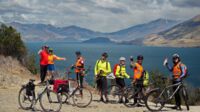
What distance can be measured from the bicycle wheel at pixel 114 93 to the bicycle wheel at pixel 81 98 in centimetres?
173

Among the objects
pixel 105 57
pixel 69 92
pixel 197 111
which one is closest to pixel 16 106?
pixel 69 92

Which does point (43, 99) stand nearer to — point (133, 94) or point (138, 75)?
point (133, 94)

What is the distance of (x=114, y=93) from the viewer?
16672 mm

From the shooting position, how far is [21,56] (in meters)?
29.7

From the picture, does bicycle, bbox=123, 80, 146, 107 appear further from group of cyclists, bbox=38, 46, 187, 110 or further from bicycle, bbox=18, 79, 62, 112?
bicycle, bbox=18, 79, 62, 112

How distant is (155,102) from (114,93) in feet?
8.07

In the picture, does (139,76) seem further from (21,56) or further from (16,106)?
(21,56)

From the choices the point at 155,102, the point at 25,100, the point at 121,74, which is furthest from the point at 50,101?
the point at 121,74

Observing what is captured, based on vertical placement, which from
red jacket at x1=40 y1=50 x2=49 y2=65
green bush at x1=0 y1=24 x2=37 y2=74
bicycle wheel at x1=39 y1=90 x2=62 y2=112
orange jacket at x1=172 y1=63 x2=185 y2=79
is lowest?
bicycle wheel at x1=39 y1=90 x2=62 y2=112

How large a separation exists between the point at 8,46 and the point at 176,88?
55.7 feet

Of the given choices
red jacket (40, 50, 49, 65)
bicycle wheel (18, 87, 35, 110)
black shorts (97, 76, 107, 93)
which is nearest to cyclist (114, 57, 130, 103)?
black shorts (97, 76, 107, 93)

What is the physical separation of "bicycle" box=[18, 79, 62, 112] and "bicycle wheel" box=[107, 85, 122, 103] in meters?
3.52

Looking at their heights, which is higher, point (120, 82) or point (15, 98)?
point (120, 82)

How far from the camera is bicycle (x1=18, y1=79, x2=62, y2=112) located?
13.6m
